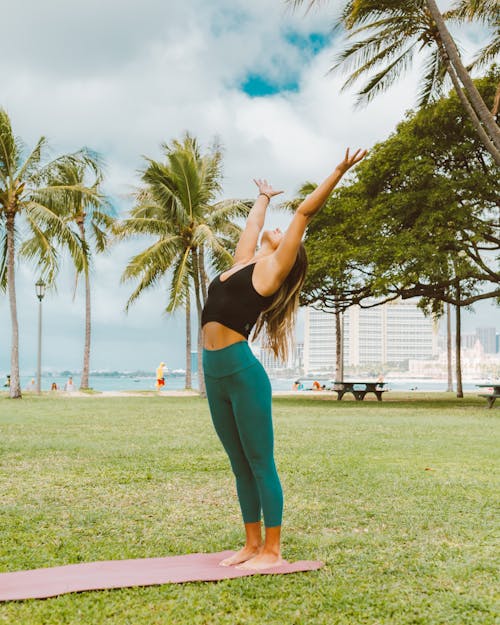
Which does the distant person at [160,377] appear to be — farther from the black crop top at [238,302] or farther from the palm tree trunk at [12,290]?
the black crop top at [238,302]

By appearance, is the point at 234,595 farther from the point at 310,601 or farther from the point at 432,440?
the point at 432,440

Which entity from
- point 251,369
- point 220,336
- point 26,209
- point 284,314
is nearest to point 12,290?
point 26,209

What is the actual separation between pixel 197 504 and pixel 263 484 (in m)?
1.91

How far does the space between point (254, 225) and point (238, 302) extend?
0.79 metres

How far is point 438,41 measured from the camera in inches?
604

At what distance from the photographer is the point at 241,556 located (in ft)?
11.9

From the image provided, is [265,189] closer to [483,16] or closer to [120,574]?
[120,574]

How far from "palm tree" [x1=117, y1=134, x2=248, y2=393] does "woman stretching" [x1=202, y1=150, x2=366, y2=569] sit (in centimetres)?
1618

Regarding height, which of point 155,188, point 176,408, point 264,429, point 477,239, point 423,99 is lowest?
point 176,408

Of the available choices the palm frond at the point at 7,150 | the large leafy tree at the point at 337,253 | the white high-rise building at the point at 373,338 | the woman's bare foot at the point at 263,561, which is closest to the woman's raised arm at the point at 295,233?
the woman's bare foot at the point at 263,561

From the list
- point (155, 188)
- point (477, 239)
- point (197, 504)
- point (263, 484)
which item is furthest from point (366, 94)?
point (263, 484)

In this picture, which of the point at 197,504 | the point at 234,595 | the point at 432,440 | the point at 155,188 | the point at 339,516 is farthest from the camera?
the point at 155,188

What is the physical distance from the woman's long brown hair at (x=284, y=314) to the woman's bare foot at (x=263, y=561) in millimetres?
1102

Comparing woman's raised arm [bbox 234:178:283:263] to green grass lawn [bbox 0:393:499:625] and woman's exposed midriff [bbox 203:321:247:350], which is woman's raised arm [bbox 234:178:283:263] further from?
green grass lawn [bbox 0:393:499:625]
